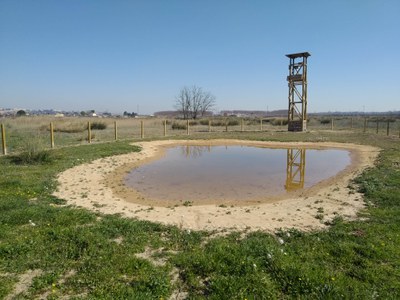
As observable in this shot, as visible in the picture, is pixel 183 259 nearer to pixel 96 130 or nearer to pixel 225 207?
pixel 225 207

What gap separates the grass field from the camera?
359 cm

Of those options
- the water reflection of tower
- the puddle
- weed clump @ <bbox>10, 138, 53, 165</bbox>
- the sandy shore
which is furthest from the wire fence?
the water reflection of tower

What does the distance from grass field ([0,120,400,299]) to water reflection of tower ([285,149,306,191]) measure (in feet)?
11.7

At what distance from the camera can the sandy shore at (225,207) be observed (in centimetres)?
592

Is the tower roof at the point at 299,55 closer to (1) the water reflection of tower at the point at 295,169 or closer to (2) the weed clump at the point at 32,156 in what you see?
(1) the water reflection of tower at the point at 295,169

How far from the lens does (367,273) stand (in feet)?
12.7

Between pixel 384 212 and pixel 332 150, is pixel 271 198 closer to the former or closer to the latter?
pixel 384 212

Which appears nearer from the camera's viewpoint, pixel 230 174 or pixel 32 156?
pixel 230 174

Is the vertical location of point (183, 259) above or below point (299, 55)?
below

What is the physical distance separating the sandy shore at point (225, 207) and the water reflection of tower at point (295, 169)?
743mm

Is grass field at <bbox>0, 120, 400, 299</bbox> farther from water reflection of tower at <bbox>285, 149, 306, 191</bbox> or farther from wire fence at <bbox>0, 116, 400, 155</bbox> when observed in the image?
wire fence at <bbox>0, 116, 400, 155</bbox>

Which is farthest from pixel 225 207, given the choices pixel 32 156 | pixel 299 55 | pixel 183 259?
pixel 299 55

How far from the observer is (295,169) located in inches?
494

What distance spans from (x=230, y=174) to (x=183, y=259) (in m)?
7.35
